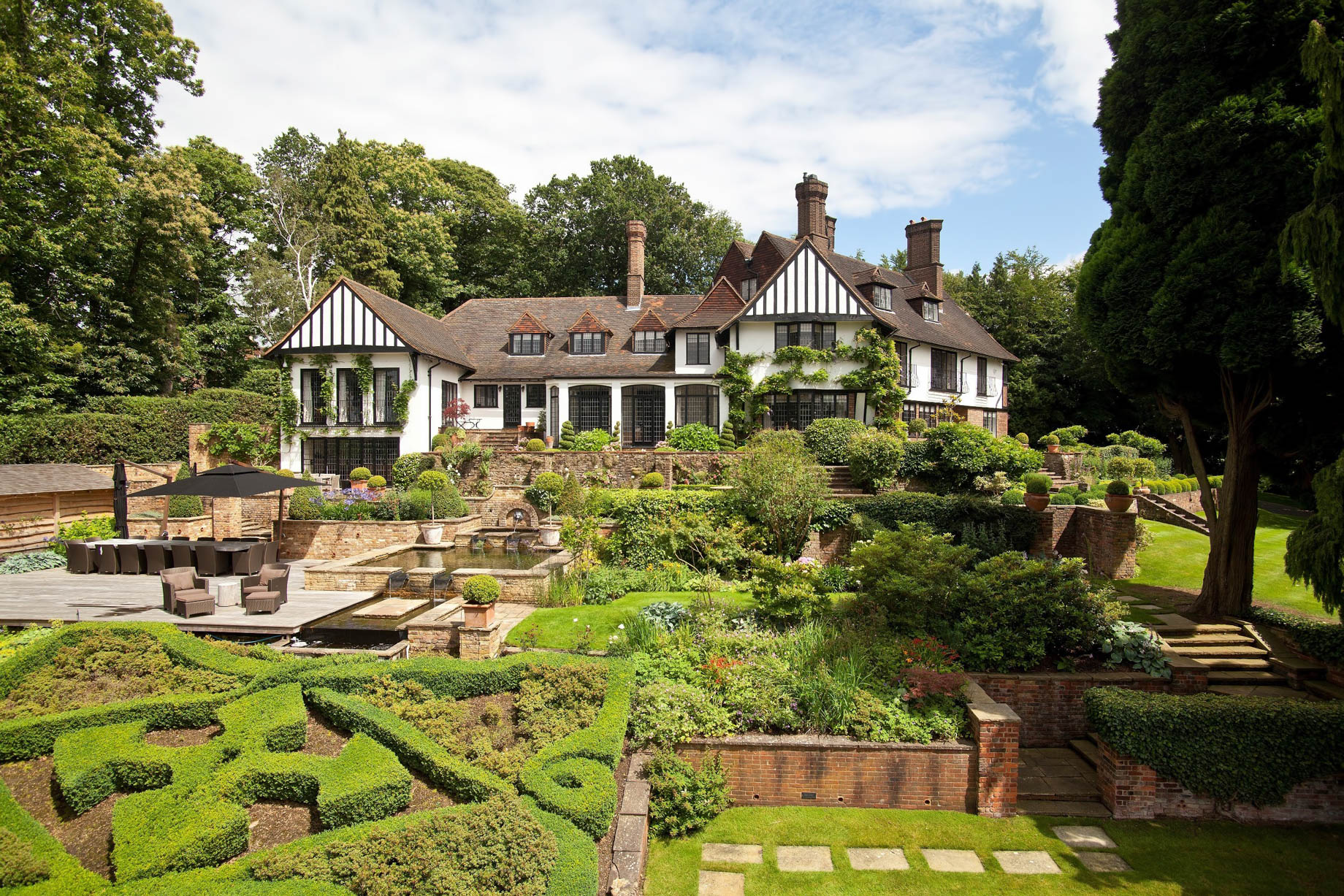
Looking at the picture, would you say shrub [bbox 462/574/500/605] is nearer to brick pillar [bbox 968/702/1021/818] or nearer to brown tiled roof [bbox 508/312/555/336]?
brick pillar [bbox 968/702/1021/818]

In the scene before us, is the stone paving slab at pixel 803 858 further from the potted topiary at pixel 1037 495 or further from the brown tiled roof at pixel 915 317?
the brown tiled roof at pixel 915 317

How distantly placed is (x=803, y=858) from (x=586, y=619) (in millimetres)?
5890

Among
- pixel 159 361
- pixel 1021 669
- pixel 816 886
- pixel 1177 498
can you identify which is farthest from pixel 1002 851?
pixel 159 361

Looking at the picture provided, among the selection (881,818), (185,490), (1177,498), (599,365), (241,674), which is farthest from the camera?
(599,365)

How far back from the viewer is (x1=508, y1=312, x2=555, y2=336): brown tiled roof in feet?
105

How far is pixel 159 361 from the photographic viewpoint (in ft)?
100

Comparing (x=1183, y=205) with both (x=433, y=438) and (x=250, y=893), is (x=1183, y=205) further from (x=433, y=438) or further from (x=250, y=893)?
(x=433, y=438)

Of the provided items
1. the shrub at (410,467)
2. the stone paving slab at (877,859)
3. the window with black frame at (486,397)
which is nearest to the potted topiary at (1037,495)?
the stone paving slab at (877,859)

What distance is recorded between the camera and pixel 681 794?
24.2 ft

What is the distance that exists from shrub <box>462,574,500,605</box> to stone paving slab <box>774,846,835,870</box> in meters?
5.34

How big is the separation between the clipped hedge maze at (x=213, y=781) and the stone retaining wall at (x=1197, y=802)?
8.32 meters

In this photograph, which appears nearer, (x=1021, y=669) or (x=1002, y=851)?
(x=1002, y=851)

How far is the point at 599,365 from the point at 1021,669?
2351 cm

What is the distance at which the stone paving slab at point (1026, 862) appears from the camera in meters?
6.89
